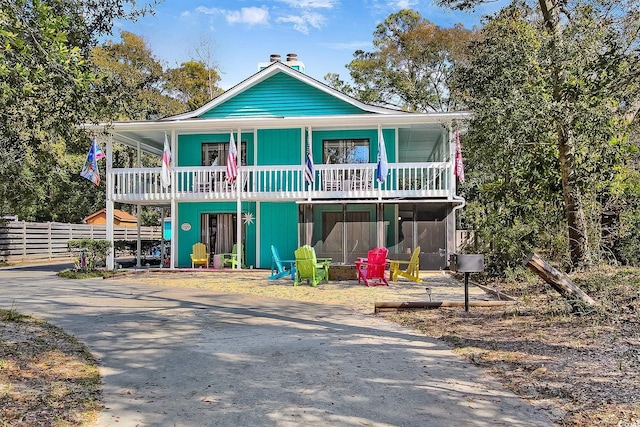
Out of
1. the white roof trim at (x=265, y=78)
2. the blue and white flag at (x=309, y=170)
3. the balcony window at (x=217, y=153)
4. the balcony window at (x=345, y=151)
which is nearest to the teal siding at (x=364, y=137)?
the balcony window at (x=345, y=151)

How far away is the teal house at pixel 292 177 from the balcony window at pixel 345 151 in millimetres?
37

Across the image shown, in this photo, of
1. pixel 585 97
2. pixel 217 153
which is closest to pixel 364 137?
pixel 217 153

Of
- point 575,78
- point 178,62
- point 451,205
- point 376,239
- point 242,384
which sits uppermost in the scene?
point 178,62

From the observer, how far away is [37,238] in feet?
80.1

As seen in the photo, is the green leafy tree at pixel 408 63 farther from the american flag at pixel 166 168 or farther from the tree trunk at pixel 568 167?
the tree trunk at pixel 568 167

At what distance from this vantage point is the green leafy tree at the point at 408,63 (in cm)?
3316

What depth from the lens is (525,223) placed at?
12.6 meters

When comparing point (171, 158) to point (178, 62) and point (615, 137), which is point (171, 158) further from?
point (178, 62)

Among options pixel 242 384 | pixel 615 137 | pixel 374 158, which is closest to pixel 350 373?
pixel 242 384

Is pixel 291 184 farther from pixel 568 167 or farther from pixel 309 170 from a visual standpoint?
pixel 568 167

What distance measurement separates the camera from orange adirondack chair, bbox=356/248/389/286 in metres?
13.3

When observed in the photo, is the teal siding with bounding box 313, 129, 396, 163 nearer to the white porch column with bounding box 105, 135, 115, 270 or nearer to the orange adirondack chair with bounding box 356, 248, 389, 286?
the orange adirondack chair with bounding box 356, 248, 389, 286

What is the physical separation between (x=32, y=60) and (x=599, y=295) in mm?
8617

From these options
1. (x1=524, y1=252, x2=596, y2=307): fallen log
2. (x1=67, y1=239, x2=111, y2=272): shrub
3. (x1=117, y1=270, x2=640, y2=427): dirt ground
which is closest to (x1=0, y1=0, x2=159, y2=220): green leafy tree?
(x1=117, y1=270, x2=640, y2=427): dirt ground
